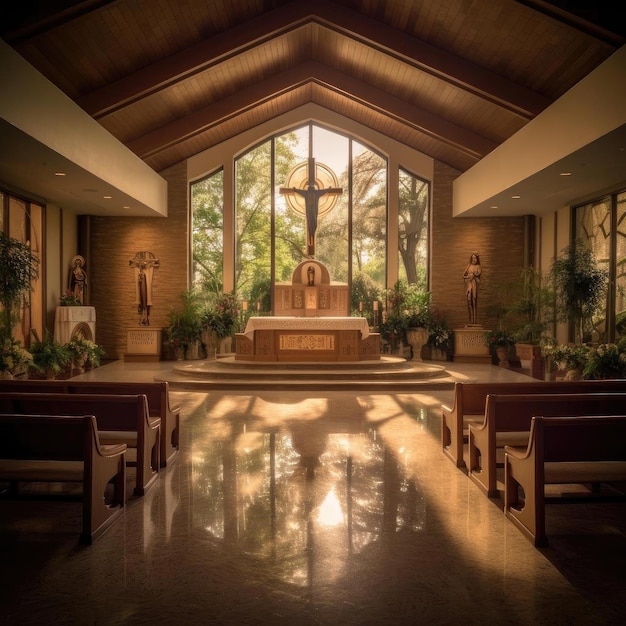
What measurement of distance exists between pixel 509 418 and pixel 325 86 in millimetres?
9669

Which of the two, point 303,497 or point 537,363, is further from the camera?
point 537,363

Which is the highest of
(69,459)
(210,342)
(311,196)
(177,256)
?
(311,196)

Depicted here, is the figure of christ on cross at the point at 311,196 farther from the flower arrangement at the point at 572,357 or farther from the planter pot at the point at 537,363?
the flower arrangement at the point at 572,357

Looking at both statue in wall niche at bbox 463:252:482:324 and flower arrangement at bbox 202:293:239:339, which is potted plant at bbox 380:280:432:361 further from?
flower arrangement at bbox 202:293:239:339

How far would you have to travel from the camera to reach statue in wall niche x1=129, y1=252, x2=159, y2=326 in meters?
13.1

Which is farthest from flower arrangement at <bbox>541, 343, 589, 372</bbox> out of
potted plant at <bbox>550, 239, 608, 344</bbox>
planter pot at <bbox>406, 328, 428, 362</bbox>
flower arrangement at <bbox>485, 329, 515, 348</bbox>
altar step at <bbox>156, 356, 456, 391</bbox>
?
planter pot at <bbox>406, 328, 428, 362</bbox>

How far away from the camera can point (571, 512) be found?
3.57 metres

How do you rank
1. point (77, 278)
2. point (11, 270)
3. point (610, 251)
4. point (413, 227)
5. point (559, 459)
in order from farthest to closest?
point (413, 227) → point (77, 278) → point (610, 251) → point (11, 270) → point (559, 459)

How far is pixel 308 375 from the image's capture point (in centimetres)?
953

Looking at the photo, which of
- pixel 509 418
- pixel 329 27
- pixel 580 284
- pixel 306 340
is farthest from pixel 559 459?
pixel 329 27

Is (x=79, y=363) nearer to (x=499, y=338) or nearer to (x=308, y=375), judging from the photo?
(x=308, y=375)

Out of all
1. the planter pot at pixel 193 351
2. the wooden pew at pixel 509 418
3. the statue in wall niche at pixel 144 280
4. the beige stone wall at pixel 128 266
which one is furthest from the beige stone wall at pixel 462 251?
the wooden pew at pixel 509 418

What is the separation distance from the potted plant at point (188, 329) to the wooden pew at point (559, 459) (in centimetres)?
1001

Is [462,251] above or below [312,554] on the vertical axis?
above
